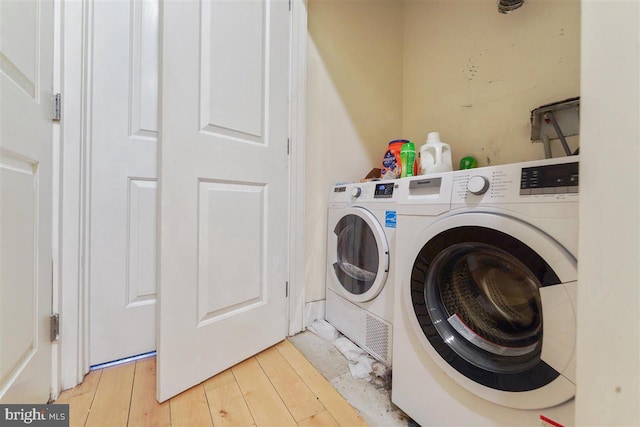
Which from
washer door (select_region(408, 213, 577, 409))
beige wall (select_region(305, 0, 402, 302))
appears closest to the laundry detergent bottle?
beige wall (select_region(305, 0, 402, 302))

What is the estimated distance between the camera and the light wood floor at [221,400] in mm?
798

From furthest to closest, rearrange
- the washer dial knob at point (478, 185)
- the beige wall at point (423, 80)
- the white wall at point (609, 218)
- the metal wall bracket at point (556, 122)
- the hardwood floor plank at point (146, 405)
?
the beige wall at point (423, 80) < the metal wall bracket at point (556, 122) < the hardwood floor plank at point (146, 405) < the washer dial knob at point (478, 185) < the white wall at point (609, 218)

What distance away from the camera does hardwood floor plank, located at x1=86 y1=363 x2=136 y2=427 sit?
0.79m

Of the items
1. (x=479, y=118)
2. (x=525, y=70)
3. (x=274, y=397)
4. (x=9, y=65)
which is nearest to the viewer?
(x=9, y=65)

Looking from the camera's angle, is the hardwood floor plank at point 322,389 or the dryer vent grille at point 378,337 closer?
the hardwood floor plank at point 322,389

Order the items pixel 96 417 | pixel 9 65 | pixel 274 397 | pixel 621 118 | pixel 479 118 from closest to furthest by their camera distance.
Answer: pixel 621 118 < pixel 9 65 < pixel 96 417 < pixel 274 397 < pixel 479 118

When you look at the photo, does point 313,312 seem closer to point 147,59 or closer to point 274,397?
point 274,397

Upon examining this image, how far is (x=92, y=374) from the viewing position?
100 centimetres

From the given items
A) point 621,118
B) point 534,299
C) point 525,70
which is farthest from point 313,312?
point 525,70

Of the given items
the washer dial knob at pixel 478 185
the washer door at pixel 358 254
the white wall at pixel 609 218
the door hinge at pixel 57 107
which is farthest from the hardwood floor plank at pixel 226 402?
the door hinge at pixel 57 107

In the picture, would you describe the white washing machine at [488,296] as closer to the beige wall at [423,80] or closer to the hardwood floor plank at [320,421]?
the hardwood floor plank at [320,421]

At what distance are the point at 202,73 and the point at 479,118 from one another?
1355 mm

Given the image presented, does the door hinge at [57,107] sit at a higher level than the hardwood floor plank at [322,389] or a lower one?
higher

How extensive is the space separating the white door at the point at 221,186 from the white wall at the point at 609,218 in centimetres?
100
